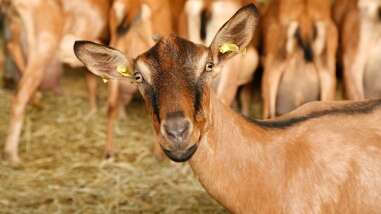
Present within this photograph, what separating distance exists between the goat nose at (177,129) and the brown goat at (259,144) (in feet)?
0.27

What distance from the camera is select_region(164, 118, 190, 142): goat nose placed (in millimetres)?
3027

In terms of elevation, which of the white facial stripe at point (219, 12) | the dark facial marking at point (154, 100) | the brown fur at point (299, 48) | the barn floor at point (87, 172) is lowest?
the barn floor at point (87, 172)

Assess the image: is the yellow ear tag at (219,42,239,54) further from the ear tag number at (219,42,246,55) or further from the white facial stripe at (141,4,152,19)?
the white facial stripe at (141,4,152,19)

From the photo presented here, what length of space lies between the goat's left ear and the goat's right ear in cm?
47

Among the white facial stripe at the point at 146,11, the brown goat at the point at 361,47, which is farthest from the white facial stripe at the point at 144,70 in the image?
the brown goat at the point at 361,47

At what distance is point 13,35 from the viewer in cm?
646

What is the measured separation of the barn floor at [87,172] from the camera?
514cm

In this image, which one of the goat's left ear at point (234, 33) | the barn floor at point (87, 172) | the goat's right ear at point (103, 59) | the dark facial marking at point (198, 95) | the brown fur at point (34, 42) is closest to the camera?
the dark facial marking at point (198, 95)

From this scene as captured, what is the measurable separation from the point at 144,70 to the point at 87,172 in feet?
8.83

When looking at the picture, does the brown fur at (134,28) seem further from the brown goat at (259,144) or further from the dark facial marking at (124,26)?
the brown goat at (259,144)

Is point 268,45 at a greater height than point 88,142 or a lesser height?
greater

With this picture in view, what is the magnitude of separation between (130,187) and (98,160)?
2.33ft

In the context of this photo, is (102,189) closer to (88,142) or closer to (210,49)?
(88,142)

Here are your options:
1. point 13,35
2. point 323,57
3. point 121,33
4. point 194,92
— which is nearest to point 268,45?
point 323,57
